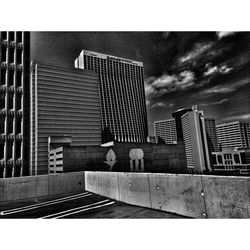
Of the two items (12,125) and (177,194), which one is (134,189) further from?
(12,125)

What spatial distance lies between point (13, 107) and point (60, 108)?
83132 millimetres

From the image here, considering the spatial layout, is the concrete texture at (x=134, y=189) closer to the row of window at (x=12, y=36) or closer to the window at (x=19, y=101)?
the window at (x=19, y=101)

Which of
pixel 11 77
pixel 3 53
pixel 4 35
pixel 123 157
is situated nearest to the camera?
pixel 123 157

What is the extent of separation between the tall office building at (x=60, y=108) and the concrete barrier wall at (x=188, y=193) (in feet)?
386

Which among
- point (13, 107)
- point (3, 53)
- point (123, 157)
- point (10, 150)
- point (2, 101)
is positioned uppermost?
point (3, 53)

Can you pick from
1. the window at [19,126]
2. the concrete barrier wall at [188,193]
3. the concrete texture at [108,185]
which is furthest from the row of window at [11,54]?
→ the concrete barrier wall at [188,193]

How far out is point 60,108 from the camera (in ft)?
437

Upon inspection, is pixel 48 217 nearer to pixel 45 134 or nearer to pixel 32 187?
pixel 32 187

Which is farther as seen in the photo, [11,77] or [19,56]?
[19,56]

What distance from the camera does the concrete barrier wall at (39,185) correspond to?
12984 mm

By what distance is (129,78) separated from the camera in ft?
628

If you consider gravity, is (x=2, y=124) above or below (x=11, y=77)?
below

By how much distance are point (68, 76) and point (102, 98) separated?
4209 cm

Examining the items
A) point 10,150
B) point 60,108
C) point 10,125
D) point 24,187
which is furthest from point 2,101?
point 60,108
